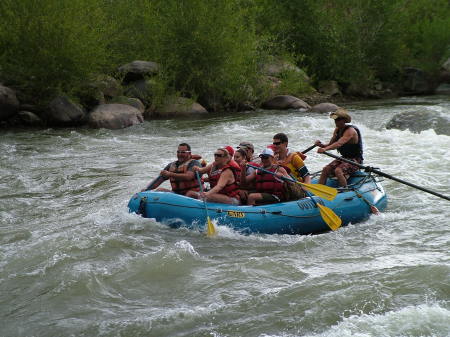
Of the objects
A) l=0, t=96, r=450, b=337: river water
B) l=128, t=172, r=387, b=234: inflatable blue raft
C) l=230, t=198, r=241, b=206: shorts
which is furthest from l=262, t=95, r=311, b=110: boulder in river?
l=230, t=198, r=241, b=206: shorts

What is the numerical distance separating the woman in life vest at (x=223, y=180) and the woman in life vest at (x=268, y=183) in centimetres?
18

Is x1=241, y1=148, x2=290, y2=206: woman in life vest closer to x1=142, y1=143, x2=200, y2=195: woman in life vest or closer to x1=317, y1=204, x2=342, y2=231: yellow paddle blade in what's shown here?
x1=317, y1=204, x2=342, y2=231: yellow paddle blade

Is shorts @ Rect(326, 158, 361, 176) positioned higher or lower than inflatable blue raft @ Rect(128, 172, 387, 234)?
higher

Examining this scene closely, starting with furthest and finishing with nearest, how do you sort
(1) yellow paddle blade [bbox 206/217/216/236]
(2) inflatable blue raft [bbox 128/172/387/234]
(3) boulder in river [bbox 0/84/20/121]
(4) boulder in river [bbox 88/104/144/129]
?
1. (4) boulder in river [bbox 88/104/144/129]
2. (3) boulder in river [bbox 0/84/20/121]
3. (2) inflatable blue raft [bbox 128/172/387/234]
4. (1) yellow paddle blade [bbox 206/217/216/236]

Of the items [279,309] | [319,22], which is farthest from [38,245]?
[319,22]

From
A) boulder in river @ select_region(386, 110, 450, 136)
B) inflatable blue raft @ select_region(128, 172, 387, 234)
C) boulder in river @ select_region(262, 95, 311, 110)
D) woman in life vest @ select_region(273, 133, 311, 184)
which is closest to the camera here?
inflatable blue raft @ select_region(128, 172, 387, 234)

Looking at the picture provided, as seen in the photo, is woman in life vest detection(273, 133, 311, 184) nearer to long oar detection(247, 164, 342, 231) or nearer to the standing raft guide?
the standing raft guide

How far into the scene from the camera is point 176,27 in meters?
18.7

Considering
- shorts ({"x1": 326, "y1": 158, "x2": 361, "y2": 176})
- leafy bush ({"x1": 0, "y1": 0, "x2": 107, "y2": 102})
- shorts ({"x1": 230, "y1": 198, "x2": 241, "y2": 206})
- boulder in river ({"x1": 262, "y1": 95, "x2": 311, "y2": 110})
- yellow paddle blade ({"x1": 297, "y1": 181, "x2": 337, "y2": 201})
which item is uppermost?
leafy bush ({"x1": 0, "y1": 0, "x2": 107, "y2": 102})

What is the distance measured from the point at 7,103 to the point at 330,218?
11107mm

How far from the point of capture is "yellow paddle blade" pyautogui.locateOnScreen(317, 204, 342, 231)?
6.47 metres

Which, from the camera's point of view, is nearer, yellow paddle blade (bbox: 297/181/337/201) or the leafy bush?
yellow paddle blade (bbox: 297/181/337/201)

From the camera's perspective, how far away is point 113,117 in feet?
51.0

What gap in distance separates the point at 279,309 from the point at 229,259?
1.23 meters
